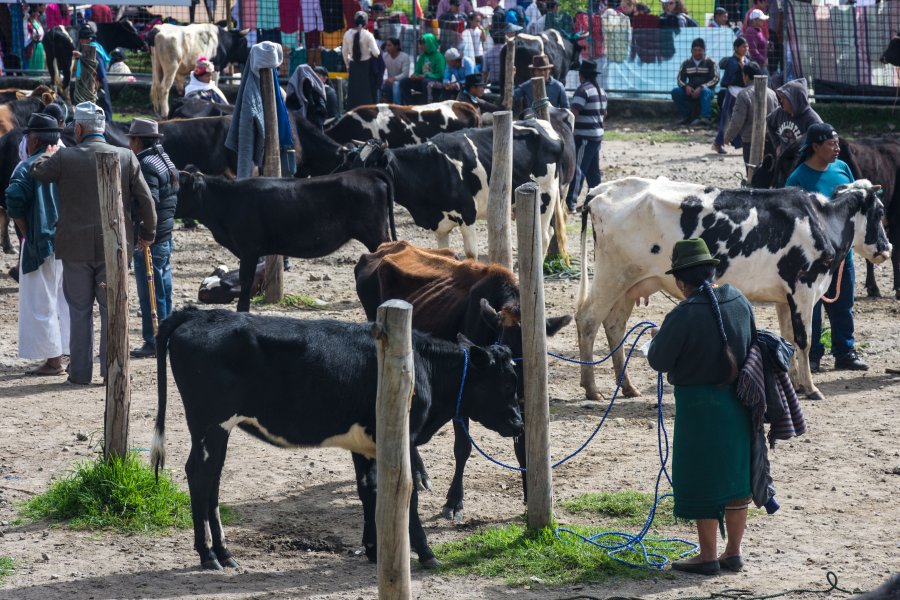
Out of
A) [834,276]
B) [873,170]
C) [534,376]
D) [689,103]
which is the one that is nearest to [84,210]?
[534,376]

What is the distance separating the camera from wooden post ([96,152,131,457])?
7336 mm

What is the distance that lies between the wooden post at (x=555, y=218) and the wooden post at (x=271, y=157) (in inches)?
124

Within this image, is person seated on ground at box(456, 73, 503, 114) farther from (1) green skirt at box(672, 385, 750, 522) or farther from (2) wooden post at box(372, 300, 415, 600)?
(2) wooden post at box(372, 300, 415, 600)

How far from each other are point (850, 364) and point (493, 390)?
4.97 meters

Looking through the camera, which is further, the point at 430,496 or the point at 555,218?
the point at 555,218

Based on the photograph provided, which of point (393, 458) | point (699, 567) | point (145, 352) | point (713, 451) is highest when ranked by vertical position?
point (393, 458)

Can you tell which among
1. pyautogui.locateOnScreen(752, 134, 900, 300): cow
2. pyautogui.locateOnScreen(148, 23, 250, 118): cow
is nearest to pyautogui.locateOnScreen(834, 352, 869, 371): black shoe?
pyautogui.locateOnScreen(752, 134, 900, 300): cow

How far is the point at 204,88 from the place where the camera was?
1873 cm

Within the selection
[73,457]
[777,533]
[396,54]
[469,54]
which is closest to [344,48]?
[396,54]

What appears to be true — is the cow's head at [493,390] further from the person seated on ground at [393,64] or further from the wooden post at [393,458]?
the person seated on ground at [393,64]

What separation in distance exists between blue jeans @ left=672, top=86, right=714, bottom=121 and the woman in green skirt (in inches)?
689

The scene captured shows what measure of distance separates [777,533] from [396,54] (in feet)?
56.8

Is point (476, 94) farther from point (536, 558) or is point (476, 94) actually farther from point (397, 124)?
point (536, 558)

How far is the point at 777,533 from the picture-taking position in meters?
6.97
